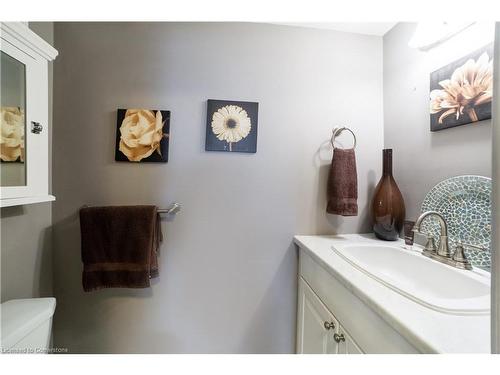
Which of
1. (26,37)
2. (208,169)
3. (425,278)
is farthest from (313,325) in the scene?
(26,37)

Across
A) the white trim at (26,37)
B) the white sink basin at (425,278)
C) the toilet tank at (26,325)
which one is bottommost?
the toilet tank at (26,325)

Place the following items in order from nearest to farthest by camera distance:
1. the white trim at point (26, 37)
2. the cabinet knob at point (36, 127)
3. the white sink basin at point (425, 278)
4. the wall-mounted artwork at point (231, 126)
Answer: the white sink basin at point (425, 278)
the white trim at point (26, 37)
the cabinet knob at point (36, 127)
the wall-mounted artwork at point (231, 126)

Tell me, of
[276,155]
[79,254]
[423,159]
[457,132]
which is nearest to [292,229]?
[276,155]

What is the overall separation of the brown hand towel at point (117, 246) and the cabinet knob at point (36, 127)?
1.21 ft

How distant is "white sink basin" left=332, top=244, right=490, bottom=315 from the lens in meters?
0.50

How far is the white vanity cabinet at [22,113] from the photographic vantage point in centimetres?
63

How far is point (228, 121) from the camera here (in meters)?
1.03

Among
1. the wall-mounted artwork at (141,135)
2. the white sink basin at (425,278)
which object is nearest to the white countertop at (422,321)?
the white sink basin at (425,278)

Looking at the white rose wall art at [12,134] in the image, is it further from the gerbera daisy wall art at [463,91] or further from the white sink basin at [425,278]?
the gerbera daisy wall art at [463,91]

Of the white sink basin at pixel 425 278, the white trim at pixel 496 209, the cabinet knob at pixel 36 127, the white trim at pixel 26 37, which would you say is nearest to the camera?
the white trim at pixel 496 209

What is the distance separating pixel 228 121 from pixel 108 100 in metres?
0.61

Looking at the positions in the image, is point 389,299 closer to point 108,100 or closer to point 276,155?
point 276,155

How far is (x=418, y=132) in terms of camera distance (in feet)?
3.12

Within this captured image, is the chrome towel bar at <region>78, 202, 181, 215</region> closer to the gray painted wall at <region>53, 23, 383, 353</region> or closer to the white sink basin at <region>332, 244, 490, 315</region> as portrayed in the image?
the gray painted wall at <region>53, 23, 383, 353</region>
